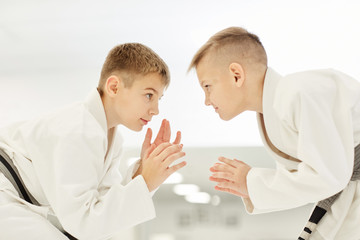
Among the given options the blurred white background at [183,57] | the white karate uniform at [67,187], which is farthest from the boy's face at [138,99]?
the blurred white background at [183,57]

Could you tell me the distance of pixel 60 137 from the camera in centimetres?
121

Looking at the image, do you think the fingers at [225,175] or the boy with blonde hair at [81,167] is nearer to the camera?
the boy with blonde hair at [81,167]

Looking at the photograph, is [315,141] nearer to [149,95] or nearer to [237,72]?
[237,72]

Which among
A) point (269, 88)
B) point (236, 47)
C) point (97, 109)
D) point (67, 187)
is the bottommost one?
point (67, 187)

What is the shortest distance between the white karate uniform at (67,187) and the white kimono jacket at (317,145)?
1.26ft

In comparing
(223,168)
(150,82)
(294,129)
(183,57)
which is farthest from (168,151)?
(183,57)

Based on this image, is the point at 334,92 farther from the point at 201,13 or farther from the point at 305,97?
the point at 201,13

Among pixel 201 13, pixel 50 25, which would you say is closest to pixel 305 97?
pixel 201 13

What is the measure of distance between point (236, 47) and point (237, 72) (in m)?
0.10

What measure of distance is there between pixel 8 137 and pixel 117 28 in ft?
5.51

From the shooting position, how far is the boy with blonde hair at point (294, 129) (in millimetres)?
1080

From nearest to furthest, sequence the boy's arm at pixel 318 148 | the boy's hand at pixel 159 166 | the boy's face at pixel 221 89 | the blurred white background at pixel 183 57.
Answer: the boy's arm at pixel 318 148, the boy's hand at pixel 159 166, the boy's face at pixel 221 89, the blurred white background at pixel 183 57

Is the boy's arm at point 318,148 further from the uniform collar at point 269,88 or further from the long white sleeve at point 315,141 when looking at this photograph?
the uniform collar at point 269,88

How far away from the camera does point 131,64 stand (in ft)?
4.79
